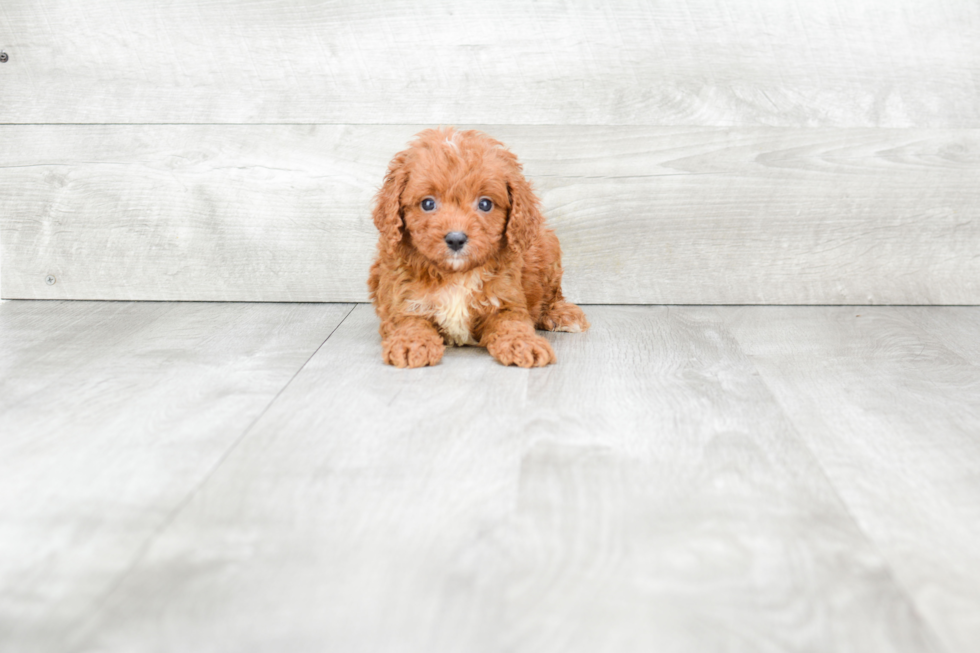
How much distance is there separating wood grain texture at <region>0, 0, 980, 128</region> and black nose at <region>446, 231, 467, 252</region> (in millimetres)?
932

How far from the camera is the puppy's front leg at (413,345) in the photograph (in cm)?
224

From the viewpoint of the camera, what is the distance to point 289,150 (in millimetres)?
2963

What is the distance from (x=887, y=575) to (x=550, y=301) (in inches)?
60.8

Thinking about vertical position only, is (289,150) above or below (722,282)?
above

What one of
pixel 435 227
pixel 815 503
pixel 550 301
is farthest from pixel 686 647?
pixel 550 301

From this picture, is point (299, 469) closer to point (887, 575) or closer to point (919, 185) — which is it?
point (887, 575)

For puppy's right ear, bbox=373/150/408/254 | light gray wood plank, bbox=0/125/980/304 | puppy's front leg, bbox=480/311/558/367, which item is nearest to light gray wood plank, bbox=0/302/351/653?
light gray wood plank, bbox=0/125/980/304

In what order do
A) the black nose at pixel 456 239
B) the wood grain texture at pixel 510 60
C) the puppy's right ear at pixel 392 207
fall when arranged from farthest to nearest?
the wood grain texture at pixel 510 60
the puppy's right ear at pixel 392 207
the black nose at pixel 456 239

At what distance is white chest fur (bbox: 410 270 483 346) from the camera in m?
2.31

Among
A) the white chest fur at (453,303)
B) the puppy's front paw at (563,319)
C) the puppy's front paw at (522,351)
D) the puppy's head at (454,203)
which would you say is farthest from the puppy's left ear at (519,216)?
the puppy's front paw at (563,319)

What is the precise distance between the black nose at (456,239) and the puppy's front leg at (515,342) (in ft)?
1.03

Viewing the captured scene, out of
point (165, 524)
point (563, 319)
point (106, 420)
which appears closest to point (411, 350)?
point (563, 319)

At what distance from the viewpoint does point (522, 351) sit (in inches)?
88.5

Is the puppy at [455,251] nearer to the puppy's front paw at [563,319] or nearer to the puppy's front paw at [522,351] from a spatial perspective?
the puppy's front paw at [522,351]
